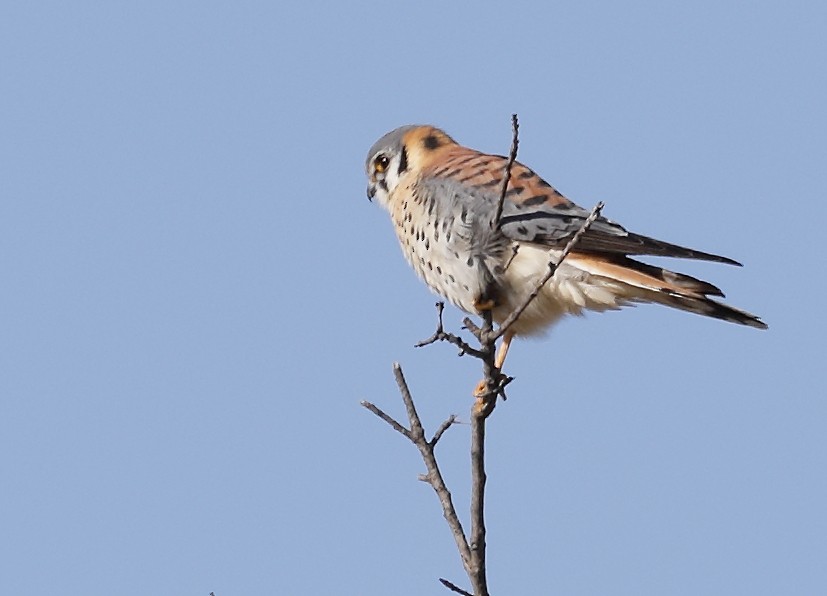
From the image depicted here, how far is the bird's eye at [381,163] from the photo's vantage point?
555 cm

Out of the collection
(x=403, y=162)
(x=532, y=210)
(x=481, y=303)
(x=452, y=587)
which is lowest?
(x=452, y=587)

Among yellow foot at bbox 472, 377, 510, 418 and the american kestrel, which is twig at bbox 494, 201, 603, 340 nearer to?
yellow foot at bbox 472, 377, 510, 418

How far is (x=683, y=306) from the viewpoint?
13.7ft

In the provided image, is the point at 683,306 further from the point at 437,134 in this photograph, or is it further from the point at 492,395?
the point at 437,134

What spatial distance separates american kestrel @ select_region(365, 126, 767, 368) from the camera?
4.16 metres

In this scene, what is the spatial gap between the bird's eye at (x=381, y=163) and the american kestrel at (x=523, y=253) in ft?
1.88

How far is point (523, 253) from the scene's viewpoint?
4332 mm

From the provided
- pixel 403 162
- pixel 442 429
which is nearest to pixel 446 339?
pixel 442 429

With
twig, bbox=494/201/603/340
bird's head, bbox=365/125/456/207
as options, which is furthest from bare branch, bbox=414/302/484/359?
bird's head, bbox=365/125/456/207

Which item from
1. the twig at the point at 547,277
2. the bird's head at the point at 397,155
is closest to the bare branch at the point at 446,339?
the twig at the point at 547,277

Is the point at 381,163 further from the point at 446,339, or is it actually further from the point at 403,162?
the point at 446,339

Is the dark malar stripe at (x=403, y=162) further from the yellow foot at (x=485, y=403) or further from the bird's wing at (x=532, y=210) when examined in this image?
the yellow foot at (x=485, y=403)

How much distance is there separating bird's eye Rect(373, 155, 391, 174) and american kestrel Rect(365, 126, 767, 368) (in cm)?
57

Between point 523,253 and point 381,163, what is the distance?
57.3 inches
